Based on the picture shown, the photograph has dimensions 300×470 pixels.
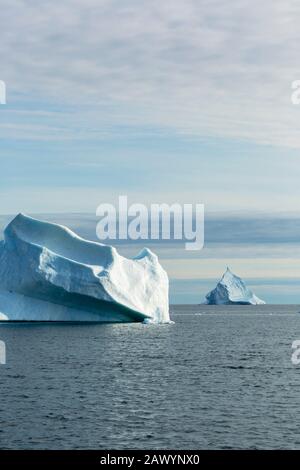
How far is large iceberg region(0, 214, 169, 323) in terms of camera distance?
198 feet

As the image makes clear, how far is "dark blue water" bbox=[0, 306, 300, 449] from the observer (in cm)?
2152

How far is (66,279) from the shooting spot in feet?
197

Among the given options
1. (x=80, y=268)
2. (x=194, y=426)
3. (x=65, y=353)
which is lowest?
(x=194, y=426)

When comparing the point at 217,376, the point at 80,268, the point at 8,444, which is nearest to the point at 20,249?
the point at 80,268

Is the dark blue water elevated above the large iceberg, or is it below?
below

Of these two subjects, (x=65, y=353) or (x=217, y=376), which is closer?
(x=217, y=376)

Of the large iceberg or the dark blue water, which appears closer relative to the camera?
the dark blue water

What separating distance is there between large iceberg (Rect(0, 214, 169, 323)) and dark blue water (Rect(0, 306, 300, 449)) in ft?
34.5

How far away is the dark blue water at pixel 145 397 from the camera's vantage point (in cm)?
2152

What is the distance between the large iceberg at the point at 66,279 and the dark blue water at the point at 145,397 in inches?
414
